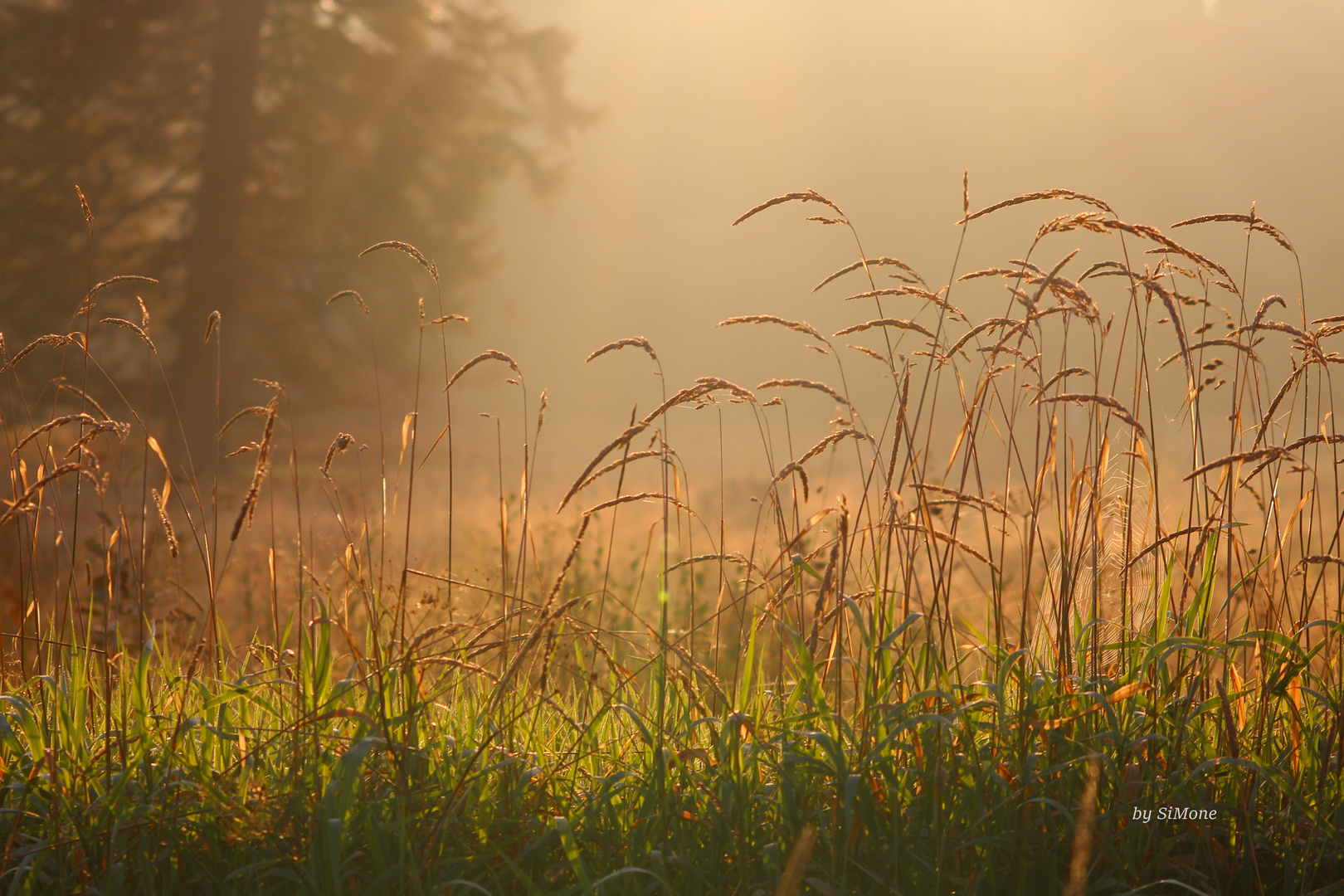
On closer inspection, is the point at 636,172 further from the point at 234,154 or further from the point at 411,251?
the point at 411,251

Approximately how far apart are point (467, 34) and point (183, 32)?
339 cm

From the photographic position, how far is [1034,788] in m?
1.50

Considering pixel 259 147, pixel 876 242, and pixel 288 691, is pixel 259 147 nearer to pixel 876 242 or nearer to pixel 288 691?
pixel 288 691

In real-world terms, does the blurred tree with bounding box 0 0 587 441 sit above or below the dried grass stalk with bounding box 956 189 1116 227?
above

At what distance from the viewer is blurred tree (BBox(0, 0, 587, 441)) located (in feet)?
31.2

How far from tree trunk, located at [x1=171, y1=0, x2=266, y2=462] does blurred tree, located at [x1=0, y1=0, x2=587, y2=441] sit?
21mm

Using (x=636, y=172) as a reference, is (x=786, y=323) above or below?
below

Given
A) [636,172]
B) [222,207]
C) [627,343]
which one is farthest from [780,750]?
[636,172]

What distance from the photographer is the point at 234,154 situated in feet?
33.6

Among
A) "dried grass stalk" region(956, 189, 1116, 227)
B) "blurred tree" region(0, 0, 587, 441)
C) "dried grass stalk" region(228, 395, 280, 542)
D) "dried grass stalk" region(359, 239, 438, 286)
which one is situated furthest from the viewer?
"blurred tree" region(0, 0, 587, 441)

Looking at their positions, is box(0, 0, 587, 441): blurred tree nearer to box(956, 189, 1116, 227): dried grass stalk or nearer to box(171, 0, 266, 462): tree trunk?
box(171, 0, 266, 462): tree trunk

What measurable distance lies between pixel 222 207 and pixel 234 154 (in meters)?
0.67

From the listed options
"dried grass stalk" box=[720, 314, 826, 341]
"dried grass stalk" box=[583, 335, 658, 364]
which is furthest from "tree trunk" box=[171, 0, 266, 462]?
"dried grass stalk" box=[720, 314, 826, 341]

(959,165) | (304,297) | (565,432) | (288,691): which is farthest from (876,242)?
(288,691)
